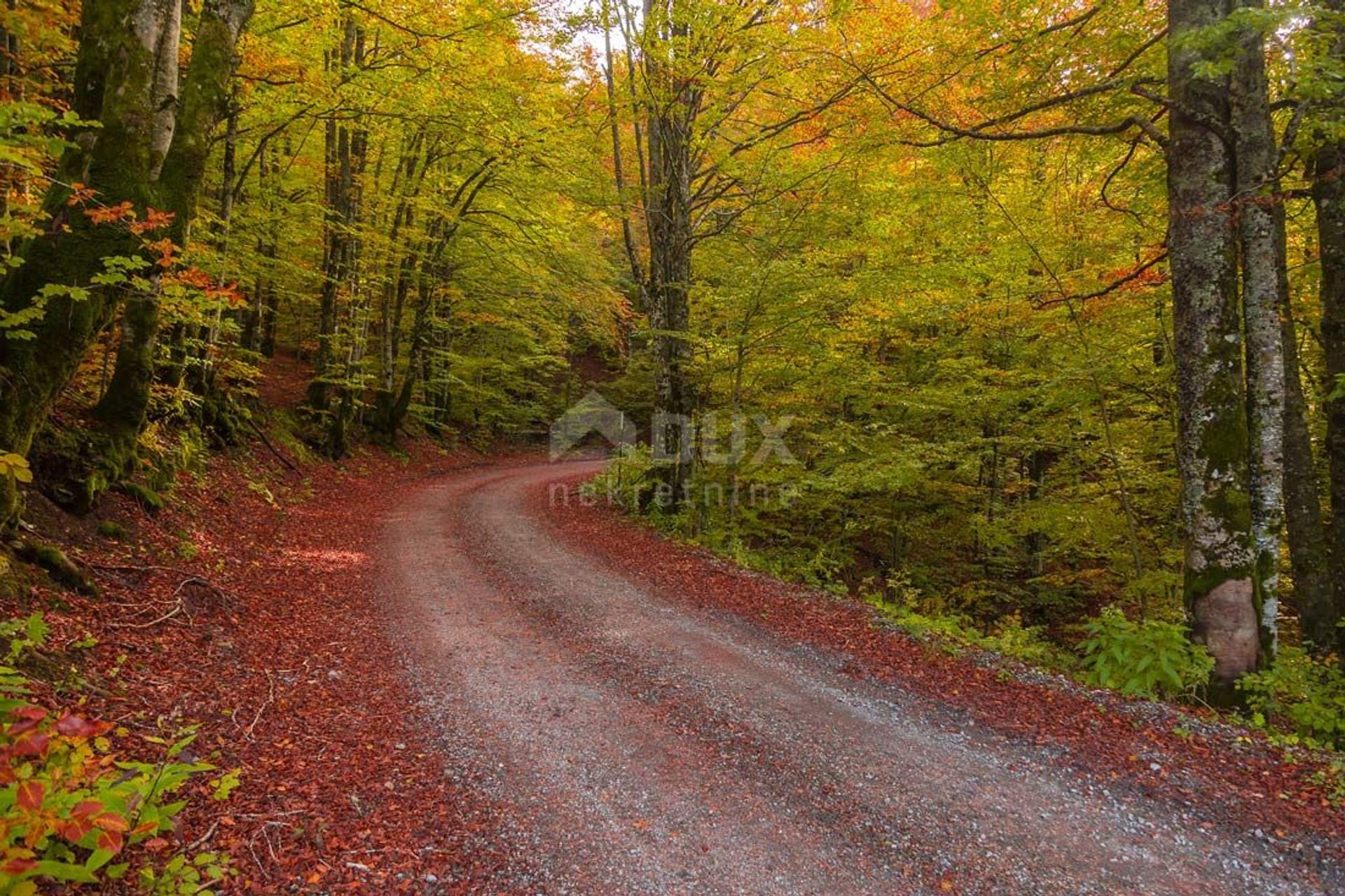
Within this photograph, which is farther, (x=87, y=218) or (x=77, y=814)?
(x=87, y=218)

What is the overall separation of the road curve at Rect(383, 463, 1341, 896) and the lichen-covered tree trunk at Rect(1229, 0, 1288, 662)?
3001 mm

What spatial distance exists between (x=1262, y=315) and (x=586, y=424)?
28040mm

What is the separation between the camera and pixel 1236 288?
5672mm

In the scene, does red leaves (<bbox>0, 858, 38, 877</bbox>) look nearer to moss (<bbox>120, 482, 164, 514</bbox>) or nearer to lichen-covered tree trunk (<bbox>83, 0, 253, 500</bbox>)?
lichen-covered tree trunk (<bbox>83, 0, 253, 500</bbox>)

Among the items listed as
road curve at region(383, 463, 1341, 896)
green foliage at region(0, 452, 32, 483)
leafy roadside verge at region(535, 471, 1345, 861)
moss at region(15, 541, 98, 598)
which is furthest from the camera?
moss at region(15, 541, 98, 598)

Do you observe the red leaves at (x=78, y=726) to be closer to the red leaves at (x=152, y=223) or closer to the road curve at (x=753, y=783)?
the road curve at (x=753, y=783)

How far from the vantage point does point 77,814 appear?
2.51m

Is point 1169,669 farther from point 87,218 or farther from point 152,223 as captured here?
point 87,218

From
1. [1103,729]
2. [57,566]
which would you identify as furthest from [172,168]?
[1103,729]

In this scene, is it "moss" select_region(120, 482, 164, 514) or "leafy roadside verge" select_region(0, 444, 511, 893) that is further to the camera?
"moss" select_region(120, 482, 164, 514)

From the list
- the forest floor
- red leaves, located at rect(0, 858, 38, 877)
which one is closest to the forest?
red leaves, located at rect(0, 858, 38, 877)

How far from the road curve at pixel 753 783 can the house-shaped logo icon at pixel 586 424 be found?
76.0 feet

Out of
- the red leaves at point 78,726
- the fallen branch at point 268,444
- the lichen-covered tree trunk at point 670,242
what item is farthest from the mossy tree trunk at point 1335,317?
the fallen branch at point 268,444

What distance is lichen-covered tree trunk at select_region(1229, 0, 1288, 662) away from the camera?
559 cm
